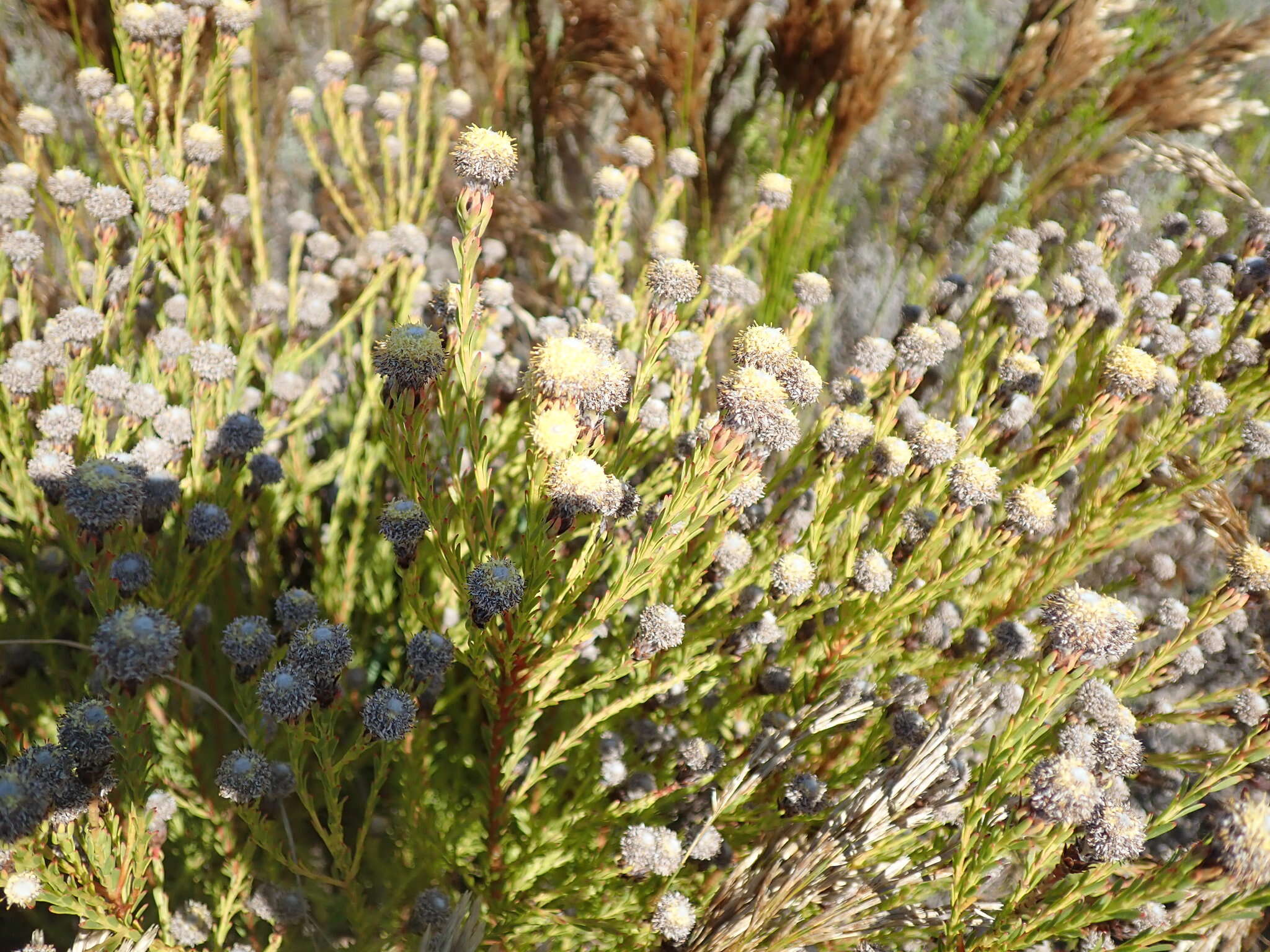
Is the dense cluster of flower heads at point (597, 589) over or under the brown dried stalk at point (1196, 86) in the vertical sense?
under

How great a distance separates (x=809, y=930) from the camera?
1474mm

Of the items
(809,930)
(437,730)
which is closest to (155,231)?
(437,730)

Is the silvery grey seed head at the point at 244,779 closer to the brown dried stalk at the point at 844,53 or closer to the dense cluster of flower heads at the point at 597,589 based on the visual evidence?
the dense cluster of flower heads at the point at 597,589

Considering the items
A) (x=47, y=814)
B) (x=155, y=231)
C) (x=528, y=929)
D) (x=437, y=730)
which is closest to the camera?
(x=47, y=814)

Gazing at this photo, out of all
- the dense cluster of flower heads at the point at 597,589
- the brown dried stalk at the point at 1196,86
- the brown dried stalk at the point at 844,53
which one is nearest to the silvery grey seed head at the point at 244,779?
the dense cluster of flower heads at the point at 597,589

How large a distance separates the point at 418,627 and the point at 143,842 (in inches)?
36.1

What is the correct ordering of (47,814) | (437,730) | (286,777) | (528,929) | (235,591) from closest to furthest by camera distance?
(47,814), (286,777), (528,929), (235,591), (437,730)

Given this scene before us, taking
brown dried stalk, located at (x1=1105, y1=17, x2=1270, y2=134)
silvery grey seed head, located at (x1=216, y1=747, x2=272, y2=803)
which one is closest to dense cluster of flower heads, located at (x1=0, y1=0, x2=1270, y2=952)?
silvery grey seed head, located at (x1=216, y1=747, x2=272, y2=803)

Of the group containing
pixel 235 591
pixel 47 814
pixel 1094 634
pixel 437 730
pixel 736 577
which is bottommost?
pixel 437 730

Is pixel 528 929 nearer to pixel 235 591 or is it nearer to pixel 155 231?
pixel 235 591

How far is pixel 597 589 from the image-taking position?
2312mm

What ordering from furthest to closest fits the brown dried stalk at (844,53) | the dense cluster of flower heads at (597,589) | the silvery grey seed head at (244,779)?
the brown dried stalk at (844,53), the silvery grey seed head at (244,779), the dense cluster of flower heads at (597,589)

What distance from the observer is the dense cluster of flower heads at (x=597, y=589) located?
1394mm

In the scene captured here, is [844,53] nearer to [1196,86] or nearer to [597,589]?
[1196,86]
